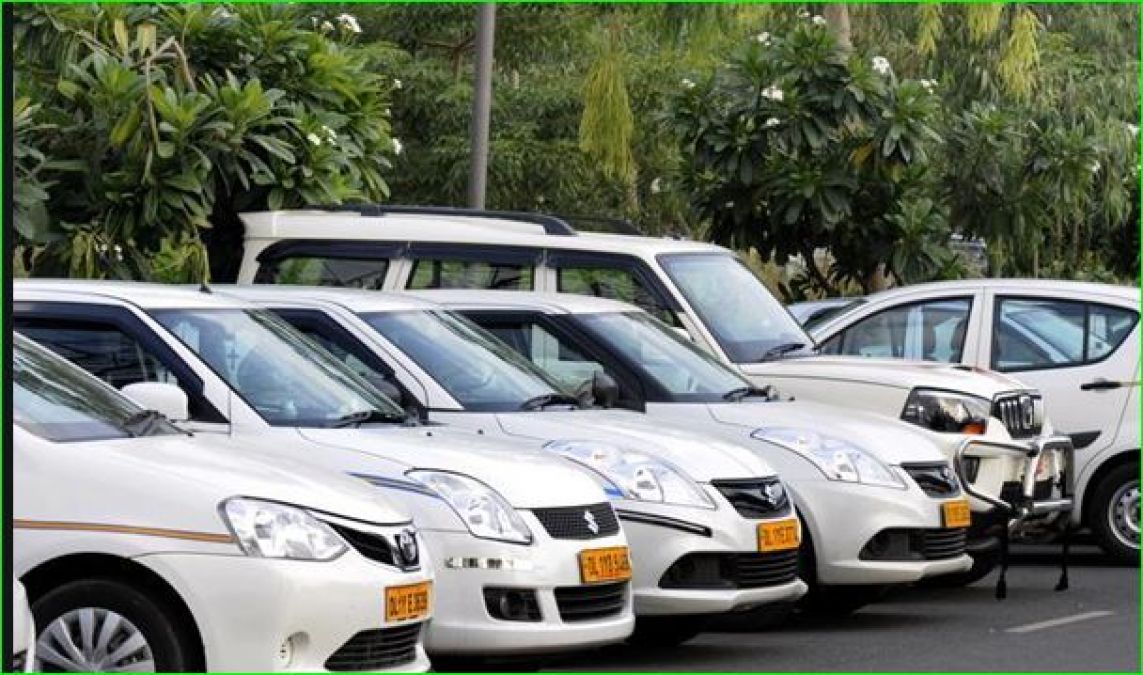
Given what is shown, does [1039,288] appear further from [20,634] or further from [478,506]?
[20,634]

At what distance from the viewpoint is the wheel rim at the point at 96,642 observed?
27.3 ft

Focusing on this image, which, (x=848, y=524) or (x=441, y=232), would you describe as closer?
(x=848, y=524)

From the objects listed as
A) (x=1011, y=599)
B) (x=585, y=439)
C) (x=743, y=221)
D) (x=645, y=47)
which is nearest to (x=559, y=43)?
(x=645, y=47)

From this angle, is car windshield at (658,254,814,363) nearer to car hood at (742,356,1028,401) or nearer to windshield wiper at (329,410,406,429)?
car hood at (742,356,1028,401)

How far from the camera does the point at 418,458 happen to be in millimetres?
10266

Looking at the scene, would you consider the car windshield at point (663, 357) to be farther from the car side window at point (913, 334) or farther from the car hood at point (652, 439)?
the car side window at point (913, 334)

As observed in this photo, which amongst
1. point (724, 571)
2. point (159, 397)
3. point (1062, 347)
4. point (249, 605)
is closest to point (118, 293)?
point (159, 397)

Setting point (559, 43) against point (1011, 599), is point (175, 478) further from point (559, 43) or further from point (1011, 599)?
point (559, 43)

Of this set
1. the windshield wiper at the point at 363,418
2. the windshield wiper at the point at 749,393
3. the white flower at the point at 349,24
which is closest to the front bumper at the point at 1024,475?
the windshield wiper at the point at 749,393

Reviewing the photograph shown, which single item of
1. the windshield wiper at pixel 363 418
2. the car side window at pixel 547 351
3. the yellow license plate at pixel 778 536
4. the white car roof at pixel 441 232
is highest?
the white car roof at pixel 441 232

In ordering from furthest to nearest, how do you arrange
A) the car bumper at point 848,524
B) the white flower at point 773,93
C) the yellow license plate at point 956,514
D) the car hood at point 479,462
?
the white flower at point 773,93 < the yellow license plate at point 956,514 < the car bumper at point 848,524 < the car hood at point 479,462

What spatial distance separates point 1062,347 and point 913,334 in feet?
3.10

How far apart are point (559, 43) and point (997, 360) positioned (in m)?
15.2

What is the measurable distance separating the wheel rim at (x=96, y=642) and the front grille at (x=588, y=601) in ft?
7.69
